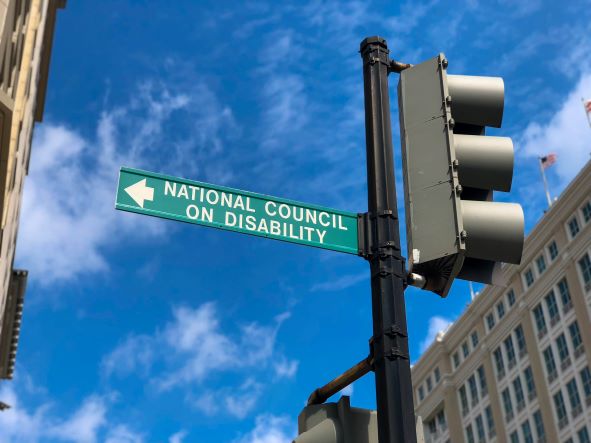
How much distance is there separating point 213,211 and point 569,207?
63602mm

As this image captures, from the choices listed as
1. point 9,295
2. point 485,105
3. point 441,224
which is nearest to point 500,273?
point 441,224

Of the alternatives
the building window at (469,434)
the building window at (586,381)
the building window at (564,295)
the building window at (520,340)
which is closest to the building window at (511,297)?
the building window at (520,340)

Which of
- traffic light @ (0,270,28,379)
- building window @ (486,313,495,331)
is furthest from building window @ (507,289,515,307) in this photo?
traffic light @ (0,270,28,379)

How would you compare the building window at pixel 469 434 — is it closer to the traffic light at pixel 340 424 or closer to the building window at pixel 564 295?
the building window at pixel 564 295

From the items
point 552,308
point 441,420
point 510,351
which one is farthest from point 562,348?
point 441,420

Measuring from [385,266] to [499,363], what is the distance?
69.1 metres

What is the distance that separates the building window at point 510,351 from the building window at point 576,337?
25.7ft

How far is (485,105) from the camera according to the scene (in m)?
5.87

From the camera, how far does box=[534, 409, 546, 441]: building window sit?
A: 62344mm

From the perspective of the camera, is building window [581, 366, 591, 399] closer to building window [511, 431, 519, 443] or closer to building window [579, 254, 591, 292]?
building window [579, 254, 591, 292]

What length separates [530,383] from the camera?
216 feet

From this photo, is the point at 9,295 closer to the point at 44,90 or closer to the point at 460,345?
the point at 44,90

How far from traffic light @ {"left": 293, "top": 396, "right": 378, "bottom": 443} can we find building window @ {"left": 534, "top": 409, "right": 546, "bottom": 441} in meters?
62.1

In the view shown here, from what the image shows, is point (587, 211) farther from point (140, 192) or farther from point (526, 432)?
point (140, 192)
